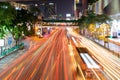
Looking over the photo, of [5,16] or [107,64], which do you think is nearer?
[107,64]

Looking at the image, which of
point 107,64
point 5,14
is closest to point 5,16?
point 5,14

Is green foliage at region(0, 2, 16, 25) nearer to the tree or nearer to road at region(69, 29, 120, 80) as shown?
the tree

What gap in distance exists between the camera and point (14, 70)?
26.6 metres

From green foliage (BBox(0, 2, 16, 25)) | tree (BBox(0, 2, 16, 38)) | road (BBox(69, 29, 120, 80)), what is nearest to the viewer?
road (BBox(69, 29, 120, 80))

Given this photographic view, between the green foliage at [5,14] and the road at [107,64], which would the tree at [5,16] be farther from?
the road at [107,64]

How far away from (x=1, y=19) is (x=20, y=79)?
1926 centimetres

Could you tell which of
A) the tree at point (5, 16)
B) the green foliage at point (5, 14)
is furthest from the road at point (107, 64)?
the green foliage at point (5, 14)

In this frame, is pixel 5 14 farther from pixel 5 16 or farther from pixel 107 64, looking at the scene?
pixel 107 64

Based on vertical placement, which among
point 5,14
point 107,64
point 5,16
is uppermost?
point 5,14

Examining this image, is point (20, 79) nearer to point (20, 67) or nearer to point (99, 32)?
point (20, 67)

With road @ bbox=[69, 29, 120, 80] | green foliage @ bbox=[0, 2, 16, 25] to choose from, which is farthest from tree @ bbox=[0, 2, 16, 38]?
road @ bbox=[69, 29, 120, 80]

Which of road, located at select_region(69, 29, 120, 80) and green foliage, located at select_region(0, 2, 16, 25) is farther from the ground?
green foliage, located at select_region(0, 2, 16, 25)

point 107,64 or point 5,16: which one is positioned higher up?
point 5,16

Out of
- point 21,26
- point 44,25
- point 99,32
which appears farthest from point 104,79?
point 44,25
